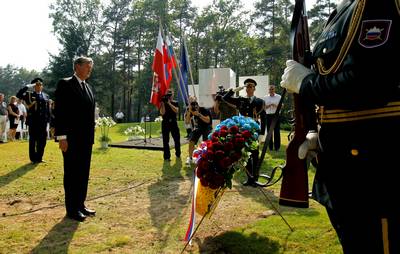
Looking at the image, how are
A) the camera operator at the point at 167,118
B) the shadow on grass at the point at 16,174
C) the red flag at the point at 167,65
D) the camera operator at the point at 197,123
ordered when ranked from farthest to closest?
the camera operator at the point at 167,118 < the camera operator at the point at 197,123 < the red flag at the point at 167,65 < the shadow on grass at the point at 16,174

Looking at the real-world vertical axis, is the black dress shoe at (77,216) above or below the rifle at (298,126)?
below

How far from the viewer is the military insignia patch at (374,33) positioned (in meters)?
1.57

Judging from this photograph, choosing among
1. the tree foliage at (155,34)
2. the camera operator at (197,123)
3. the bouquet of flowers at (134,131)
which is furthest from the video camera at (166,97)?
the tree foliage at (155,34)

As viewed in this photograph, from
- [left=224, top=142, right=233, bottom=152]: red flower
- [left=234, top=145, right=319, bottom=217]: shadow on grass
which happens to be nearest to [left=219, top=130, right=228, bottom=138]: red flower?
[left=224, top=142, right=233, bottom=152]: red flower

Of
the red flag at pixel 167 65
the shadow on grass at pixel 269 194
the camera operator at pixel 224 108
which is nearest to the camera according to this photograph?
the shadow on grass at pixel 269 194

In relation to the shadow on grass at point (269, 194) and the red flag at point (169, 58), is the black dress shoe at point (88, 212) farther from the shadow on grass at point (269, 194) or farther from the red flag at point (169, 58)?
the red flag at point (169, 58)

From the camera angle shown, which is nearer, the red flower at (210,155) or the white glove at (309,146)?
the white glove at (309,146)

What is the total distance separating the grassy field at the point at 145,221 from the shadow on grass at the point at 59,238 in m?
0.01

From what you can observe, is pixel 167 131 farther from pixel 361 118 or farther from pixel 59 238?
pixel 361 118

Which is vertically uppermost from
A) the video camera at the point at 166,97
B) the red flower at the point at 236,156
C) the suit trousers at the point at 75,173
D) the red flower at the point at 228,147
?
the video camera at the point at 166,97

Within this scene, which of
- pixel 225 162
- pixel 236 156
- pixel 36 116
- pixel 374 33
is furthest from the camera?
pixel 36 116

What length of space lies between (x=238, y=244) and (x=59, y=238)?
6.99ft

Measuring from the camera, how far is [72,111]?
506cm

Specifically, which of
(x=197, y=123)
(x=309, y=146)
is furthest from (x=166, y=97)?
(x=309, y=146)
